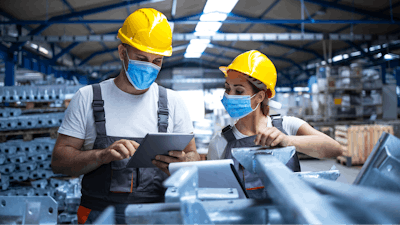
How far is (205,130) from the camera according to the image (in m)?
7.25

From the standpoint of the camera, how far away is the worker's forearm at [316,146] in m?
1.69

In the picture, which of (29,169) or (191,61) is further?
(191,61)

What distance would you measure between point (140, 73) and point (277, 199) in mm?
1398

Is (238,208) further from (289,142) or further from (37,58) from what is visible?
(37,58)

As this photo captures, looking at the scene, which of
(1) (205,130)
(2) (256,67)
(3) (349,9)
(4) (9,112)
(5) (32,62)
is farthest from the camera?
(5) (32,62)

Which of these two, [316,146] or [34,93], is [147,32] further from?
[34,93]

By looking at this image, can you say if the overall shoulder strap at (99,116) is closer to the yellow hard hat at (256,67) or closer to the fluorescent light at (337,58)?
the yellow hard hat at (256,67)

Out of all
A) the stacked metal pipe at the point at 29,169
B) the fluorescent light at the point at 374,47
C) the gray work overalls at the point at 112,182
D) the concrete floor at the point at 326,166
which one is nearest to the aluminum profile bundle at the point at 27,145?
the stacked metal pipe at the point at 29,169

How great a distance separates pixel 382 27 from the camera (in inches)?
419

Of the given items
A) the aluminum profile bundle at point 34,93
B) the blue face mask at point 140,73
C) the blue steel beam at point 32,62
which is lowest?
the blue face mask at point 140,73

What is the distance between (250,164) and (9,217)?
88 centimetres

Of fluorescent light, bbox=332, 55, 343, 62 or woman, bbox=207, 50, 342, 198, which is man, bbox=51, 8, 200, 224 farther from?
fluorescent light, bbox=332, 55, 343, 62

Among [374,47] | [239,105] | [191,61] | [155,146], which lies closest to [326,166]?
[239,105]

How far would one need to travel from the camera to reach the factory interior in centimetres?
64
